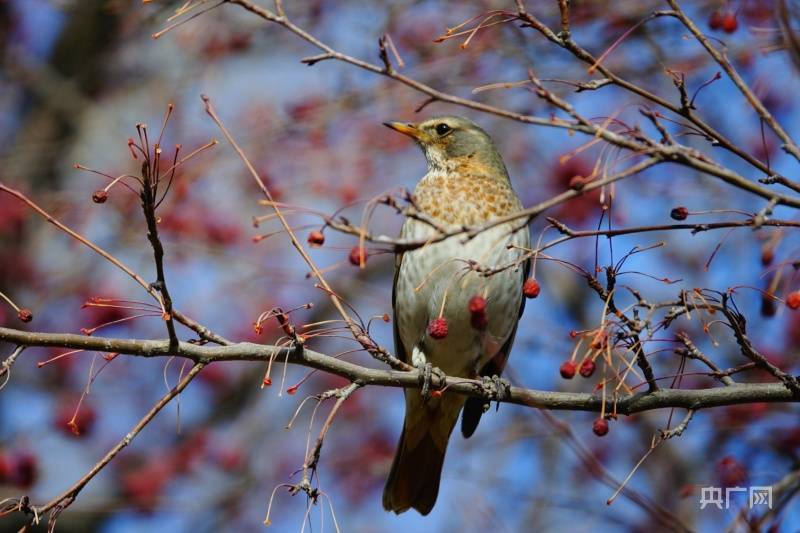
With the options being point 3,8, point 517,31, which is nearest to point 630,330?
point 517,31

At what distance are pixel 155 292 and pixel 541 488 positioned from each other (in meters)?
6.06

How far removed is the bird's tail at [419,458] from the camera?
5469 mm

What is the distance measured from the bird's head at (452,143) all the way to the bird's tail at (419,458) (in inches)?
52.9

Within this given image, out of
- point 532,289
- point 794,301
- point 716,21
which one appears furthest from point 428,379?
point 716,21

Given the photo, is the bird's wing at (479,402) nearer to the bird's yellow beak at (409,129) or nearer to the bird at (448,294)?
the bird at (448,294)

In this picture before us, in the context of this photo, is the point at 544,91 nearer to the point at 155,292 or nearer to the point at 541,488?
the point at 155,292

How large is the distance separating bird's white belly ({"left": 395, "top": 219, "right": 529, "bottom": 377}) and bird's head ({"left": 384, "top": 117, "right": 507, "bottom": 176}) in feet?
2.02

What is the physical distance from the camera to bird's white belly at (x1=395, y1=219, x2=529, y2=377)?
16.0ft

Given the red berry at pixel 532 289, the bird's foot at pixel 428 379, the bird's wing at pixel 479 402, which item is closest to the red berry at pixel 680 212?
the red berry at pixel 532 289

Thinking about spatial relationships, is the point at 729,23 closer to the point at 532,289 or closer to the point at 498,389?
the point at 532,289

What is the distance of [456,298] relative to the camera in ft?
16.5

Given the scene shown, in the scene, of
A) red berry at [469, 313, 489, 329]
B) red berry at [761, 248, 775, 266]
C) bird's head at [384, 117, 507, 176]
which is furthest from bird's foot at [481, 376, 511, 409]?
bird's head at [384, 117, 507, 176]

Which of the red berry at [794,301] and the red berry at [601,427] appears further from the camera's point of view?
the red berry at [601,427]

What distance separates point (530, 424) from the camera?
792 cm
